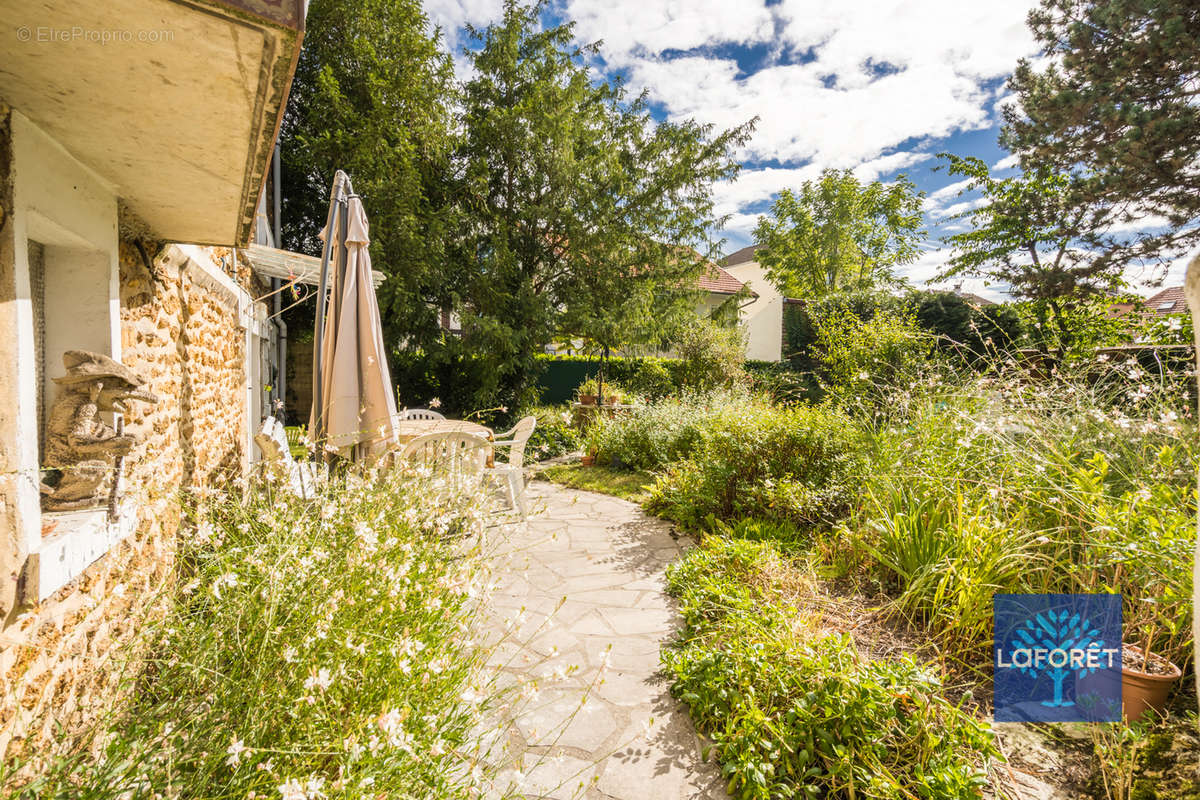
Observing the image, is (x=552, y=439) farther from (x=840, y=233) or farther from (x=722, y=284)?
(x=840, y=233)

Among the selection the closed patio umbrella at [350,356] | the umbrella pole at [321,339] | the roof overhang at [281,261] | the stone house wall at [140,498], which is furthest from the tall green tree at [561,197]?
the stone house wall at [140,498]

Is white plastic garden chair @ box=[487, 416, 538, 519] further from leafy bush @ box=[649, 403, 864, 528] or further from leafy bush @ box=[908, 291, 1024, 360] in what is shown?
leafy bush @ box=[908, 291, 1024, 360]

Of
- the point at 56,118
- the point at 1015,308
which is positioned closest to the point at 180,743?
the point at 56,118

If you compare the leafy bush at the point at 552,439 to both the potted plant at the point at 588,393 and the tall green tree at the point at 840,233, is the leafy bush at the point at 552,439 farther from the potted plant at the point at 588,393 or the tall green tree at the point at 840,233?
the tall green tree at the point at 840,233

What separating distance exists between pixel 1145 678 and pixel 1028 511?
1.13m

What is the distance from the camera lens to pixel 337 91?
8.40 metres

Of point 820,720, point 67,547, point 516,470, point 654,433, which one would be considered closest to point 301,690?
point 67,547

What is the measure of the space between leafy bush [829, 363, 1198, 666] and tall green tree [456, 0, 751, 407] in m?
7.32

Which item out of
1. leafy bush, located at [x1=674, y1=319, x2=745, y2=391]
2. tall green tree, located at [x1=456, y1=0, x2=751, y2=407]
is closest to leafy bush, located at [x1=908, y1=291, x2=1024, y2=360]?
leafy bush, located at [x1=674, y1=319, x2=745, y2=391]

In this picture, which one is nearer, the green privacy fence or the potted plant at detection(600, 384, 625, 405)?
the potted plant at detection(600, 384, 625, 405)

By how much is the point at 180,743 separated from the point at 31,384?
1129mm

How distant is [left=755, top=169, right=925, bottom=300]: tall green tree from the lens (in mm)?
21547

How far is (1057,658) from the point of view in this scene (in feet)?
7.93

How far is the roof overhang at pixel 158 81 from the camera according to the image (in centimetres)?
103
